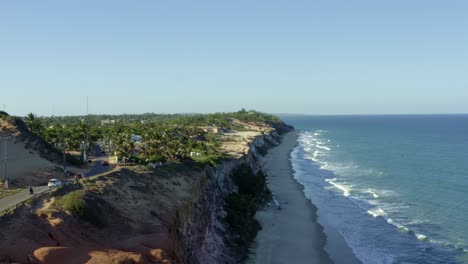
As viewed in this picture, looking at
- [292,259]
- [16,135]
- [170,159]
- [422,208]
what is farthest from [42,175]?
[422,208]

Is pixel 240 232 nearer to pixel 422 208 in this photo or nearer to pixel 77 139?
pixel 422 208

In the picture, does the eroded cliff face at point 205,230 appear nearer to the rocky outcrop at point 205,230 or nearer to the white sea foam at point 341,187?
the rocky outcrop at point 205,230

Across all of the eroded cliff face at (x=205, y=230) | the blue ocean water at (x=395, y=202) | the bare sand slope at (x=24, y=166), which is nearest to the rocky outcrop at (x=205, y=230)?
the eroded cliff face at (x=205, y=230)

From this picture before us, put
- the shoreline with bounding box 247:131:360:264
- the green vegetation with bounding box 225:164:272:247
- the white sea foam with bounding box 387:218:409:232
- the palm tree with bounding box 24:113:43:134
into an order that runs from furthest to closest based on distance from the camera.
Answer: the palm tree with bounding box 24:113:43:134 < the white sea foam with bounding box 387:218:409:232 < the green vegetation with bounding box 225:164:272:247 < the shoreline with bounding box 247:131:360:264

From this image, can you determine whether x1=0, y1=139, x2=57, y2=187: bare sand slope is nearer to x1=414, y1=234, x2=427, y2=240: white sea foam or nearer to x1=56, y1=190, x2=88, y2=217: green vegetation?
x1=56, y1=190, x2=88, y2=217: green vegetation

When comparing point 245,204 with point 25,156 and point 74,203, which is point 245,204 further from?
point 25,156

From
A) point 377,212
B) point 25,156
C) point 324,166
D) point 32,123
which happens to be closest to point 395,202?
point 377,212

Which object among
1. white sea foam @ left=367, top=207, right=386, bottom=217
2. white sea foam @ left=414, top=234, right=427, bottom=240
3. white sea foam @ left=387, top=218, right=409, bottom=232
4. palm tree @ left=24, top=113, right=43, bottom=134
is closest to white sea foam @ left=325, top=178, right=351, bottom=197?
white sea foam @ left=367, top=207, right=386, bottom=217

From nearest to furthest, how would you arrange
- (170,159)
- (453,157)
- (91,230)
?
(91,230) < (170,159) < (453,157)
